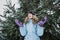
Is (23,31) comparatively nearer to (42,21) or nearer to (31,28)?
(31,28)

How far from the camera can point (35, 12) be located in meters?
1.78

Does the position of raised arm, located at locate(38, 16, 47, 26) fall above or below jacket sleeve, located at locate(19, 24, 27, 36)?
above

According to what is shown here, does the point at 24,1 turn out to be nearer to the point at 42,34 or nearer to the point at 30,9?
the point at 30,9

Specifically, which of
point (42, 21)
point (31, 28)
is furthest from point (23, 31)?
point (42, 21)

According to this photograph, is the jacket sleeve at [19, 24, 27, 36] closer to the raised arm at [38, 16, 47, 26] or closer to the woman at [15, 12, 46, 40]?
the woman at [15, 12, 46, 40]

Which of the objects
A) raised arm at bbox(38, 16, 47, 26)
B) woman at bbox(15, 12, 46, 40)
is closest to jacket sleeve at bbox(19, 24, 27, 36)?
woman at bbox(15, 12, 46, 40)

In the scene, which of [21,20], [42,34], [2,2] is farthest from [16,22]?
[2,2]

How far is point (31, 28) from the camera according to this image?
1659 millimetres

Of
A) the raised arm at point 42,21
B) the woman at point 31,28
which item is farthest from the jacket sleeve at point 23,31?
the raised arm at point 42,21

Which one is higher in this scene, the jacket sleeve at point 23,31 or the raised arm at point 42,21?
the raised arm at point 42,21

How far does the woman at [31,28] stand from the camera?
1646mm

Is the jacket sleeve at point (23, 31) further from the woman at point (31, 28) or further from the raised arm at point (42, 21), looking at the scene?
the raised arm at point (42, 21)

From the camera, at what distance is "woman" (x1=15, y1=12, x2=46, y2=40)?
64.8 inches

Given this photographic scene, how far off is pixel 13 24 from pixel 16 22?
0.40 ft
